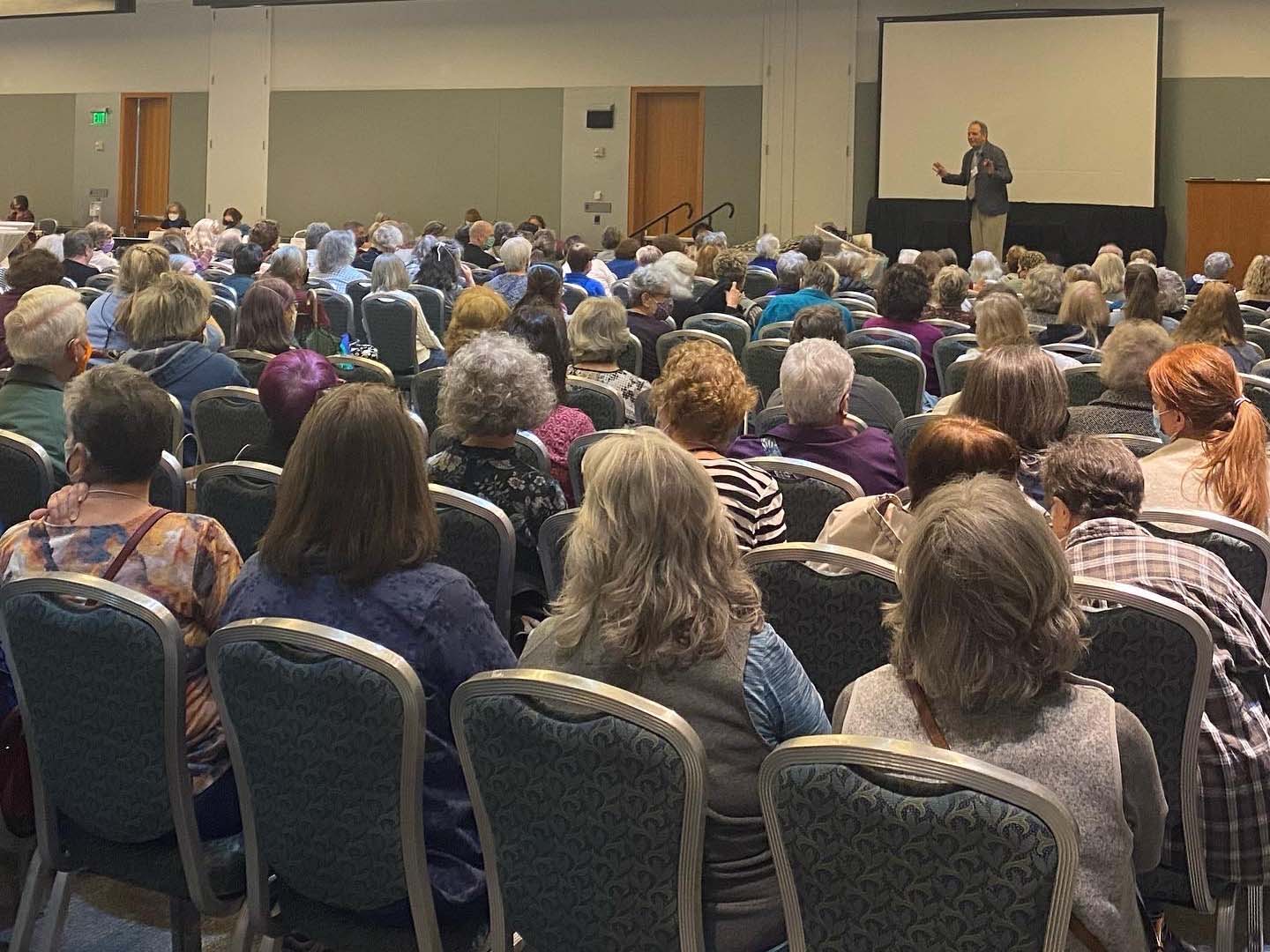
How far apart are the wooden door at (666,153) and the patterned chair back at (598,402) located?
12.8m

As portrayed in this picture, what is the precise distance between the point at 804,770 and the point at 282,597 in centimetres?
108

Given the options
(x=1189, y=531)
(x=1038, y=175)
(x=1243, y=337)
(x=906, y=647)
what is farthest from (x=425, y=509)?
(x=1038, y=175)

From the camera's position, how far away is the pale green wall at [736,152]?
17156mm

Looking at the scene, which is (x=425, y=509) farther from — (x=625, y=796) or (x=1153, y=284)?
(x=1153, y=284)

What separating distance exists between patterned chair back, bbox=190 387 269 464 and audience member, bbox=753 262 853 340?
347 cm

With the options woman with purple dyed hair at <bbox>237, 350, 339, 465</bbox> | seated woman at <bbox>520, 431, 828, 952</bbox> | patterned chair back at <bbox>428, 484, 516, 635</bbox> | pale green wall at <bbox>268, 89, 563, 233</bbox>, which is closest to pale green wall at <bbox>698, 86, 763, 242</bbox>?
pale green wall at <bbox>268, 89, 563, 233</bbox>

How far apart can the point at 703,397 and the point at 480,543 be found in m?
0.72

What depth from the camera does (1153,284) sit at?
22.0ft

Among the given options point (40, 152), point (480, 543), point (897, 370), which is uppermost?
point (40, 152)

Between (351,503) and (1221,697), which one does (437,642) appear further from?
(1221,697)

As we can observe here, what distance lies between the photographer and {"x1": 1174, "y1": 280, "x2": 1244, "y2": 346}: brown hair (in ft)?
19.9

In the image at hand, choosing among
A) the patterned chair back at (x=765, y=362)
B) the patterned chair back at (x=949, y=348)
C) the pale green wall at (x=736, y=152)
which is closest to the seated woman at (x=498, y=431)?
the patterned chair back at (x=765, y=362)

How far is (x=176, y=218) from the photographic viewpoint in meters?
19.1

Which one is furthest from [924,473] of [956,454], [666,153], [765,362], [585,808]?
[666,153]
